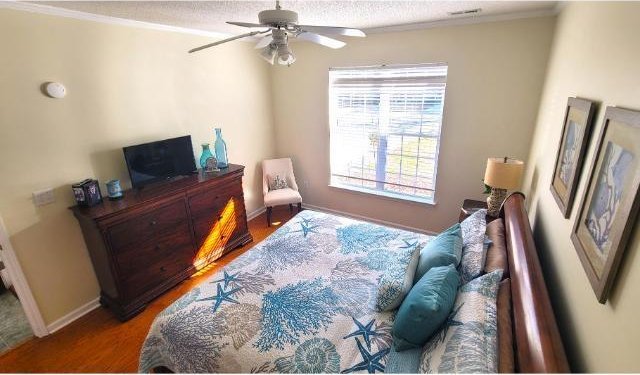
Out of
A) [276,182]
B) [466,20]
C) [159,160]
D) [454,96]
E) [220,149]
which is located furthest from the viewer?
[276,182]

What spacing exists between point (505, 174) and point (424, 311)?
1.67 metres

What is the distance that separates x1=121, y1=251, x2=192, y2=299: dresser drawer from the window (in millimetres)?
2236

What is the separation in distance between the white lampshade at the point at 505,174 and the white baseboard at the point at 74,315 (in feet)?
12.1

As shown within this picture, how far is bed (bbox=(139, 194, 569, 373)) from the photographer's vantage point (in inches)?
48.1

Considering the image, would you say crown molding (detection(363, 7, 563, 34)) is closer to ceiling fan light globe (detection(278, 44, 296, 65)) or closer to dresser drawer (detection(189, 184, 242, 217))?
ceiling fan light globe (detection(278, 44, 296, 65))

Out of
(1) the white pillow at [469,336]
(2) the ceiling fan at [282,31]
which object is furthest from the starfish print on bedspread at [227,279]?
(2) the ceiling fan at [282,31]

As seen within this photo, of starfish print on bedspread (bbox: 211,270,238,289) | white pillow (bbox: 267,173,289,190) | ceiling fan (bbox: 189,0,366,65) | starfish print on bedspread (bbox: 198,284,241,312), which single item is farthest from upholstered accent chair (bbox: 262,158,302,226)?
ceiling fan (bbox: 189,0,366,65)

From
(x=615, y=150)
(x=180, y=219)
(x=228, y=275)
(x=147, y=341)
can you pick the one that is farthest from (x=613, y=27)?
(x=180, y=219)

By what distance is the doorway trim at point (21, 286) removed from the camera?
2129 mm

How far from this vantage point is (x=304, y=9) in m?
2.24

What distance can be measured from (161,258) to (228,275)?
1074mm

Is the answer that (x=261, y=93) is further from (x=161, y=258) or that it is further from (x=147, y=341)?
(x=147, y=341)

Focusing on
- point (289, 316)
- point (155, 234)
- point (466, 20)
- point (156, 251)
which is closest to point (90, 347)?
point (156, 251)

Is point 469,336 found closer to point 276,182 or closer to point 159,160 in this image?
point 159,160
